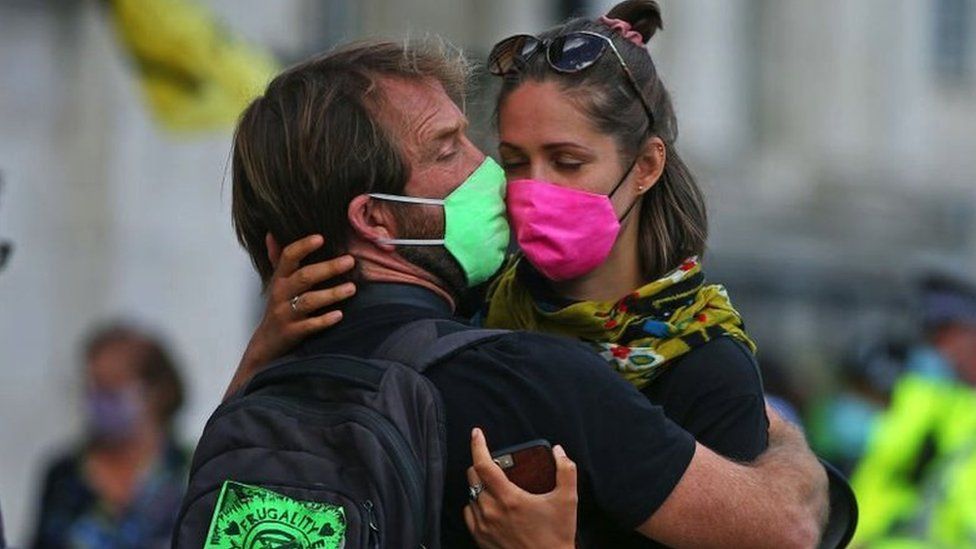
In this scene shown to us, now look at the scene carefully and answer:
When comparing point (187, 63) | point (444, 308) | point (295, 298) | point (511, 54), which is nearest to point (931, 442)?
point (187, 63)

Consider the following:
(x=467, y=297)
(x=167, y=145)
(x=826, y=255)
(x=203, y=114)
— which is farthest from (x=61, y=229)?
(x=826, y=255)

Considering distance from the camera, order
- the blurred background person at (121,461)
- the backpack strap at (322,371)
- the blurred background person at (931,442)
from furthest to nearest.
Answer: the blurred background person at (121,461) → the blurred background person at (931,442) → the backpack strap at (322,371)

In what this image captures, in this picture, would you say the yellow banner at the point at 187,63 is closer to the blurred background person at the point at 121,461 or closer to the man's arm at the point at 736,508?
the blurred background person at the point at 121,461

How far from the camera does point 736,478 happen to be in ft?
11.0

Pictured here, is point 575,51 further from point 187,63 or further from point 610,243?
point 187,63

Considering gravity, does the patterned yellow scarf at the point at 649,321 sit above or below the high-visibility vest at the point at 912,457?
above

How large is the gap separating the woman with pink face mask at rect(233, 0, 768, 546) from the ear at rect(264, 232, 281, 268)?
0.15 ft

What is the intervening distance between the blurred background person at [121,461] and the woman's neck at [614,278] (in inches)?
170

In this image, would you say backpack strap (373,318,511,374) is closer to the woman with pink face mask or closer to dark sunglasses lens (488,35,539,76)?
the woman with pink face mask

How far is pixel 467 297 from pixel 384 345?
1.67 ft

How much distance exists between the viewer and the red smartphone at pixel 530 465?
3268 millimetres

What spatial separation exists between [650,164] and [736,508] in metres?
0.74

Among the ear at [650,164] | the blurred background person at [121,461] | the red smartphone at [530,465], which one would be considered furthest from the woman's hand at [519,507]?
the blurred background person at [121,461]

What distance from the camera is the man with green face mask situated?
3.31 meters
